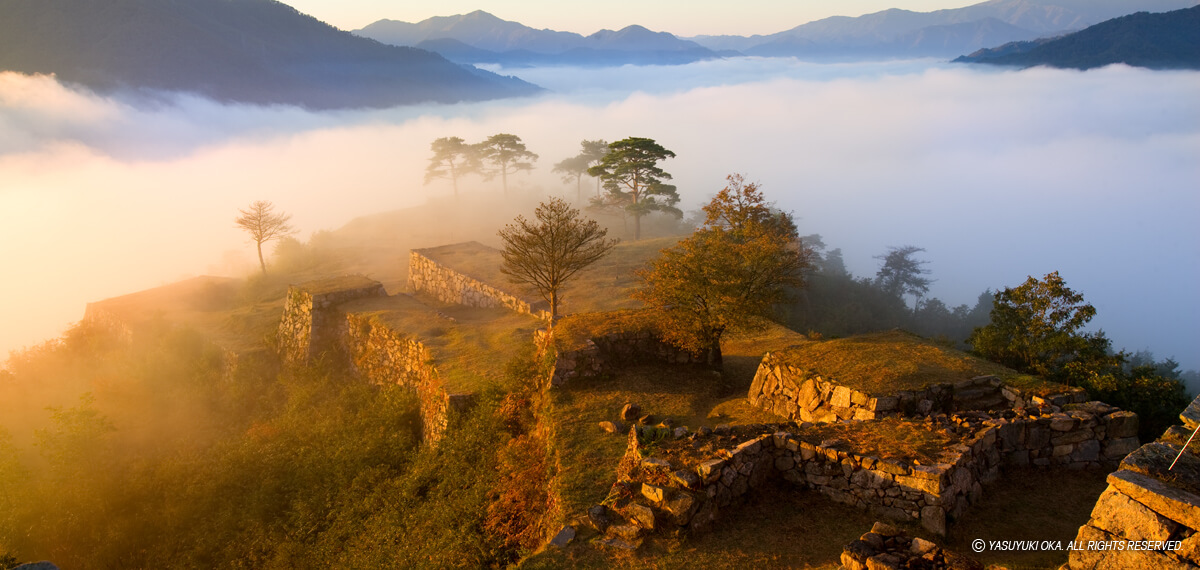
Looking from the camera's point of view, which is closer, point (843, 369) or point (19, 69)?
point (843, 369)

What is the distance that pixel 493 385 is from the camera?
1616cm

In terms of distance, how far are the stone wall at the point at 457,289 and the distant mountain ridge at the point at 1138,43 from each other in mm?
175133

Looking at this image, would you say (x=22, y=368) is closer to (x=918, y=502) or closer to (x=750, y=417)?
(x=750, y=417)

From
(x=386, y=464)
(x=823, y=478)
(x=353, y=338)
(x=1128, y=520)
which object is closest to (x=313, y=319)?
(x=353, y=338)

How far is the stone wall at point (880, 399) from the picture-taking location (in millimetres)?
12133

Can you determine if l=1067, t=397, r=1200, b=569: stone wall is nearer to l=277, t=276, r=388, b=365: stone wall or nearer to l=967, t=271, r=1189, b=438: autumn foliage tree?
l=967, t=271, r=1189, b=438: autumn foliage tree

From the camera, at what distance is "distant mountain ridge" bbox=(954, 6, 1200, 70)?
131 metres

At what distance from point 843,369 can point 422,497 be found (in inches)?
407

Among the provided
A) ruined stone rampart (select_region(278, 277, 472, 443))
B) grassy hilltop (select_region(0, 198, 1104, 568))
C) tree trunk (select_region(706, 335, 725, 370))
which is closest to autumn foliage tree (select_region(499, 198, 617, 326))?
grassy hilltop (select_region(0, 198, 1104, 568))

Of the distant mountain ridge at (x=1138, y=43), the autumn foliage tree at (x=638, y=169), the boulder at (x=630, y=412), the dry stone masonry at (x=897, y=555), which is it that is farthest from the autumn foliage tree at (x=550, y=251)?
the distant mountain ridge at (x=1138, y=43)

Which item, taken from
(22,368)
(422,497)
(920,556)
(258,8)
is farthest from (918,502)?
(258,8)

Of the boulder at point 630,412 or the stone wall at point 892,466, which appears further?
the boulder at point 630,412

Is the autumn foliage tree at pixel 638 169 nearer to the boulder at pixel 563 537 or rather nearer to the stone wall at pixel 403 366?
the stone wall at pixel 403 366

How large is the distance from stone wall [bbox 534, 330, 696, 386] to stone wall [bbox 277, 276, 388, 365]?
10222 millimetres
